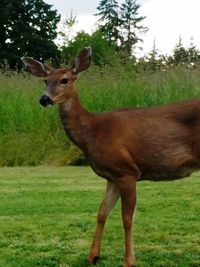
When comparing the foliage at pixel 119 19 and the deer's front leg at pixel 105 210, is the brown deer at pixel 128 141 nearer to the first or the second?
the deer's front leg at pixel 105 210

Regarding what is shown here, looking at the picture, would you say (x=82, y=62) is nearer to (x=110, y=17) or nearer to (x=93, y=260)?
(x=93, y=260)

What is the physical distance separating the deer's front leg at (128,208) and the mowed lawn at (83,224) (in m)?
0.17

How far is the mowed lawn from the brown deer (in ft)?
1.25

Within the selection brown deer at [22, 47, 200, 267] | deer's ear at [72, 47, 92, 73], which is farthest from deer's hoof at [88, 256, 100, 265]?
deer's ear at [72, 47, 92, 73]

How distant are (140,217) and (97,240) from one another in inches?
70.3

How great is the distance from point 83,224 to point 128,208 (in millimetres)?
1771

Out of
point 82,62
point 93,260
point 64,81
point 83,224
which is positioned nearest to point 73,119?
point 64,81

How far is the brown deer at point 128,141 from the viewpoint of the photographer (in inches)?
232

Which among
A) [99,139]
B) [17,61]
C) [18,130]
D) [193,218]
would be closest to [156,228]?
[193,218]

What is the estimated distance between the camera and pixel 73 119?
20.5 ft

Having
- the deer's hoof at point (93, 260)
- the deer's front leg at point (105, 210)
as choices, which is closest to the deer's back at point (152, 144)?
the deer's front leg at point (105, 210)

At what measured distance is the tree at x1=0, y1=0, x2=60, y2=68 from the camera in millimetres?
55531

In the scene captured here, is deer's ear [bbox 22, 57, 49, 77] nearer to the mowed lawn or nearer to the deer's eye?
the deer's eye

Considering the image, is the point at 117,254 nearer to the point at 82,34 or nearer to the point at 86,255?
the point at 86,255
